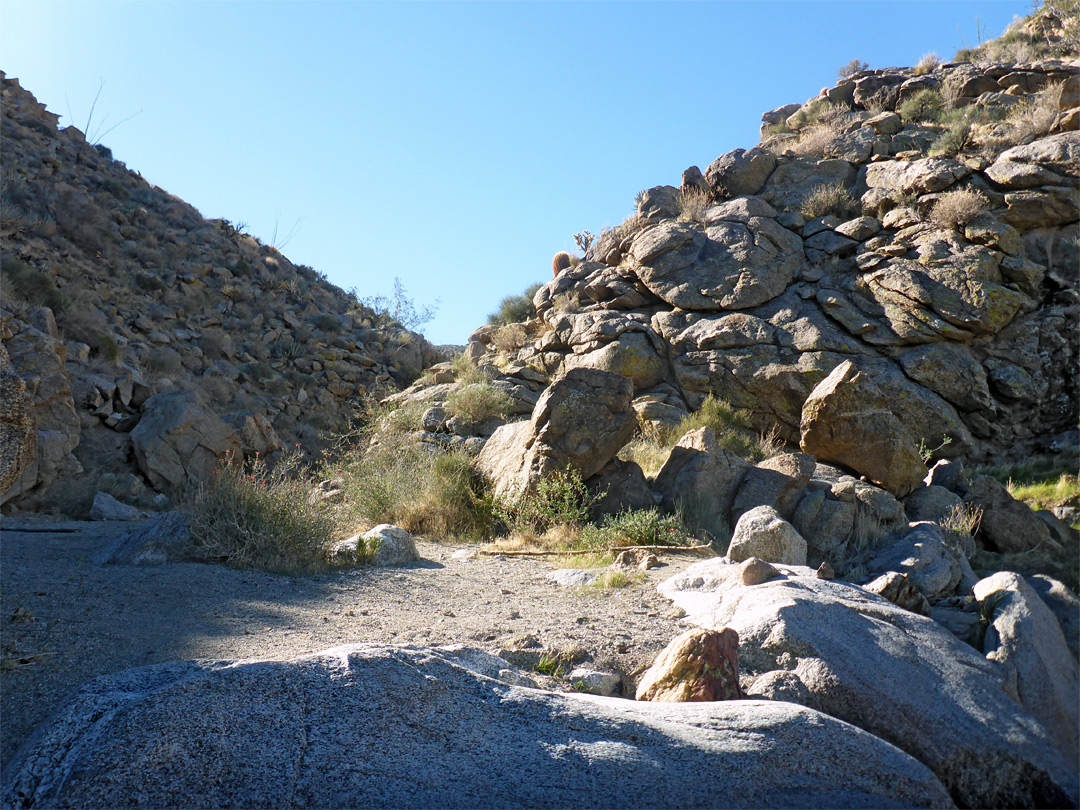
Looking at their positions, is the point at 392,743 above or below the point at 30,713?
above

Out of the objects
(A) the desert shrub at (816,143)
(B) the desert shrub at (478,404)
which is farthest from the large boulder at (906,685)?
(A) the desert shrub at (816,143)

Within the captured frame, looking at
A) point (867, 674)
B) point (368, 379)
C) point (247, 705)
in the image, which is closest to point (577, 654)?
point (867, 674)

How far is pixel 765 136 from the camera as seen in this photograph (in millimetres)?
20844

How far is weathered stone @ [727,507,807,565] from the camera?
249 inches

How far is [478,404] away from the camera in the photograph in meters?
13.1

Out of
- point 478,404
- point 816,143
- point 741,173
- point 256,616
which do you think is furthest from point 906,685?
point 816,143

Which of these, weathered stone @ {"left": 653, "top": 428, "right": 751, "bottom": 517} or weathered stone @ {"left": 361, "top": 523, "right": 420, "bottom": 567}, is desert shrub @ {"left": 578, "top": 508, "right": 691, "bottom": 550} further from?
weathered stone @ {"left": 361, "top": 523, "right": 420, "bottom": 567}

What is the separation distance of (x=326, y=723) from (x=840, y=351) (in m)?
12.8

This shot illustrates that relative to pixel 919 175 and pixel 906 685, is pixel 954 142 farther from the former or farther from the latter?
pixel 906 685

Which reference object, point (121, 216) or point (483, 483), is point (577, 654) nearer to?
point (483, 483)

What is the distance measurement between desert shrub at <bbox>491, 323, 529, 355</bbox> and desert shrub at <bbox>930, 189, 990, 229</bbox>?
9.16m

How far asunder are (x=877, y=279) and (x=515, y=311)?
9.35 metres

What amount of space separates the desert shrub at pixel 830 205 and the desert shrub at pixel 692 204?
2267 mm

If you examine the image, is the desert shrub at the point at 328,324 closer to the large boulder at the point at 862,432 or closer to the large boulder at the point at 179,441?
the large boulder at the point at 179,441
